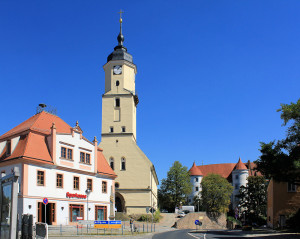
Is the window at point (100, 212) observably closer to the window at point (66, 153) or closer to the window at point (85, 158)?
the window at point (85, 158)

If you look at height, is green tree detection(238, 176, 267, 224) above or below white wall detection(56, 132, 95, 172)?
below

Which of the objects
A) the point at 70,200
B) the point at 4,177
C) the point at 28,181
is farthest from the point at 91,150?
the point at 4,177

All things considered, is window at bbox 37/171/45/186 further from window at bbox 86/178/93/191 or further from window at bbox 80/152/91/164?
window at bbox 86/178/93/191

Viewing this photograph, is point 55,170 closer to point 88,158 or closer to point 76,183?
point 76,183

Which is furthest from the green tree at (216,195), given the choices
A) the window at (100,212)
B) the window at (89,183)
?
the window at (89,183)

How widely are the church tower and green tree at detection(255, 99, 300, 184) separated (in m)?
26.4

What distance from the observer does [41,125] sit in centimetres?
3753

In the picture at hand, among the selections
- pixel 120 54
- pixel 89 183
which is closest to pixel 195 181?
pixel 120 54

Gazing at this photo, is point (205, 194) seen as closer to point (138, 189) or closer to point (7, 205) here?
point (138, 189)

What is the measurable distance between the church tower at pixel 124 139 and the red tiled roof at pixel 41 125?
53.4 ft

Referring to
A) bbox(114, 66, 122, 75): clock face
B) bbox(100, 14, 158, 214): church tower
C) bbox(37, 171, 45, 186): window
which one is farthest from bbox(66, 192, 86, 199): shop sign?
bbox(114, 66, 122, 75): clock face

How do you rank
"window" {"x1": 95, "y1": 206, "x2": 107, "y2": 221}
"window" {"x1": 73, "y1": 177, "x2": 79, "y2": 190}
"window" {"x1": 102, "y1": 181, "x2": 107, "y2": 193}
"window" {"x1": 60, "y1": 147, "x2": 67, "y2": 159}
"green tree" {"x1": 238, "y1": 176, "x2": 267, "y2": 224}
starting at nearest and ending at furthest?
"window" {"x1": 60, "y1": 147, "x2": 67, "y2": 159}
"window" {"x1": 73, "y1": 177, "x2": 79, "y2": 190}
"window" {"x1": 95, "y1": 206, "x2": 107, "y2": 221}
"window" {"x1": 102, "y1": 181, "x2": 107, "y2": 193}
"green tree" {"x1": 238, "y1": 176, "x2": 267, "y2": 224}

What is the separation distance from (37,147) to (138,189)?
2360cm

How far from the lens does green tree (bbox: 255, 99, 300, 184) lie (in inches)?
1139
